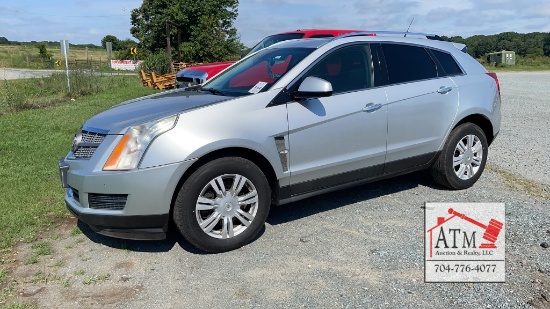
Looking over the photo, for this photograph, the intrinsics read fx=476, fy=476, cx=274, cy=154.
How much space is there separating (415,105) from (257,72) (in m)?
1.63

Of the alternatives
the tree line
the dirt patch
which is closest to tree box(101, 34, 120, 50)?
the tree line

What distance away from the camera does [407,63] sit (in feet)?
16.2

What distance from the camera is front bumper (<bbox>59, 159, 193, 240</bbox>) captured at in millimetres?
3580

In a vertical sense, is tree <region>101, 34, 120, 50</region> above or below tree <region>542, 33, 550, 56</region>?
above

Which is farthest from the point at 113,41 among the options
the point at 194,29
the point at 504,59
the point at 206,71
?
the point at 206,71

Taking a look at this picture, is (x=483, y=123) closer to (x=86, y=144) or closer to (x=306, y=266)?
(x=306, y=266)

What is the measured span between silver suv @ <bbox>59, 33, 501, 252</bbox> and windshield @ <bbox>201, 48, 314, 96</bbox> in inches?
0.9

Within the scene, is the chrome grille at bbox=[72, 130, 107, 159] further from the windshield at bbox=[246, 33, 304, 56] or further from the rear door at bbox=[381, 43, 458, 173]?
the windshield at bbox=[246, 33, 304, 56]

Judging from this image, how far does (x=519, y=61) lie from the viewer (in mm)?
53656


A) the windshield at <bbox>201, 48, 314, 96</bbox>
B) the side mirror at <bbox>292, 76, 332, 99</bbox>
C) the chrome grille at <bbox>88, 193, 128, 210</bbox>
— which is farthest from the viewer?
the windshield at <bbox>201, 48, 314, 96</bbox>

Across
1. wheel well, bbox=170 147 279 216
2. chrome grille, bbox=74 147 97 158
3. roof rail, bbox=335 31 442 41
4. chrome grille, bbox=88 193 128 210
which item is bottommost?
chrome grille, bbox=88 193 128 210

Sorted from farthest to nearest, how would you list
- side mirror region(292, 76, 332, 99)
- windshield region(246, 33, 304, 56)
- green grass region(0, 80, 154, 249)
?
windshield region(246, 33, 304, 56) < green grass region(0, 80, 154, 249) < side mirror region(292, 76, 332, 99)

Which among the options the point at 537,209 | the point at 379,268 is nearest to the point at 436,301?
the point at 379,268

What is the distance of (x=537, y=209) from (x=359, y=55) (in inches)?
92.6
